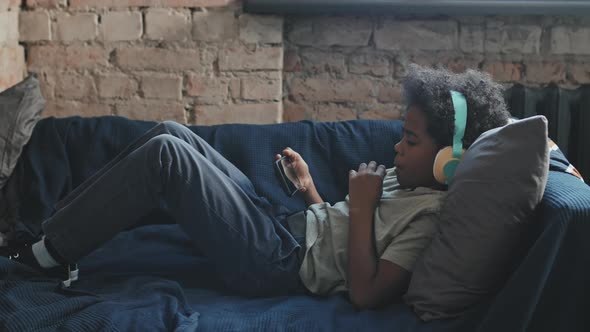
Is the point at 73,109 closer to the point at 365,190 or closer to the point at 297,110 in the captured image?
the point at 297,110

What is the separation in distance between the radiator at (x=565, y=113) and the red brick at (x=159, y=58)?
1.17 metres

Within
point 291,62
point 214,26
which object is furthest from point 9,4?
point 291,62

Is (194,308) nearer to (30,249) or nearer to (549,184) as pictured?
(30,249)

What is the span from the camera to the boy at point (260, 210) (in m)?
1.60

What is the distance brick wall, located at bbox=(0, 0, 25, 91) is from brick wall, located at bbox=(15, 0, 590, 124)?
4cm

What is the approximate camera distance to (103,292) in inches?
64.2

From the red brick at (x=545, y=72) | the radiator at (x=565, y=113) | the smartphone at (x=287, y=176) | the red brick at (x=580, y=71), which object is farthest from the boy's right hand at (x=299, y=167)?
the red brick at (x=580, y=71)

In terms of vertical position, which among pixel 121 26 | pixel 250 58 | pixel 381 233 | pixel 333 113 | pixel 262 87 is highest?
pixel 121 26

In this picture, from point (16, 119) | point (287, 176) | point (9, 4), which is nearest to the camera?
point (287, 176)

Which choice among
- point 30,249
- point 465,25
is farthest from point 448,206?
point 465,25

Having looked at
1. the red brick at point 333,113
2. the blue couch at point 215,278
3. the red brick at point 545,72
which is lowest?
the blue couch at point 215,278

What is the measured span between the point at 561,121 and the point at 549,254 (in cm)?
120

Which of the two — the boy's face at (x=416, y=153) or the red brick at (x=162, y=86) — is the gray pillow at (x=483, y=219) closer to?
the boy's face at (x=416, y=153)

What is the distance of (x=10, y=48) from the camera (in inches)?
92.0
